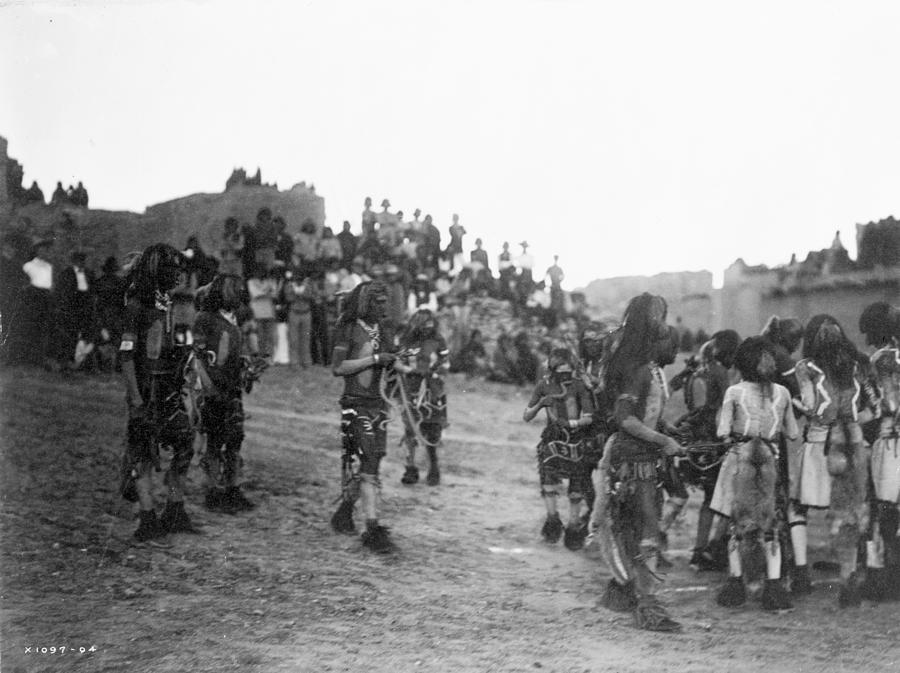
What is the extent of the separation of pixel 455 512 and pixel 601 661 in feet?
9.25

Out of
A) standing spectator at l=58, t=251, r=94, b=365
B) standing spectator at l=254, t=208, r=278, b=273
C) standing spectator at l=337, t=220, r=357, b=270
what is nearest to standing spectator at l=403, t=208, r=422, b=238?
standing spectator at l=337, t=220, r=357, b=270

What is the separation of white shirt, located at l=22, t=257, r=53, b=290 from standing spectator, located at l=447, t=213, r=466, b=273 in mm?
3246

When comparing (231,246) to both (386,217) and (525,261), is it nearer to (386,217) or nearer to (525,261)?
(386,217)

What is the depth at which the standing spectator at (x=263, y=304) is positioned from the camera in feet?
33.4

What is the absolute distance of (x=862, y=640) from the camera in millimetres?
5320

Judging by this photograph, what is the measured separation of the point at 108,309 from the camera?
9398 millimetres

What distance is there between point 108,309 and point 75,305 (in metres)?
0.30

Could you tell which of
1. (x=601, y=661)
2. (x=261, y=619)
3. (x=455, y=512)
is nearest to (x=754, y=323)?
(x=455, y=512)

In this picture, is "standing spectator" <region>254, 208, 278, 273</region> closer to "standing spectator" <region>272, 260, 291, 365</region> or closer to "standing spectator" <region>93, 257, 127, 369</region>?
"standing spectator" <region>272, 260, 291, 365</region>

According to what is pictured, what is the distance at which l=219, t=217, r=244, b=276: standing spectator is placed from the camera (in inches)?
340

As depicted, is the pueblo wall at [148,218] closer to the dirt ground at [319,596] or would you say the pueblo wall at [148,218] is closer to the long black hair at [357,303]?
the dirt ground at [319,596]

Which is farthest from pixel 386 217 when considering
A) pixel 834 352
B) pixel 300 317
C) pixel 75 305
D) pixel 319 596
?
pixel 834 352

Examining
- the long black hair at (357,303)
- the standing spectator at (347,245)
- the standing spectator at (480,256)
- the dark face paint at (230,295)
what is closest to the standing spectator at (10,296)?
the dark face paint at (230,295)

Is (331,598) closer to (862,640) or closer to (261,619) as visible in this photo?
(261,619)
